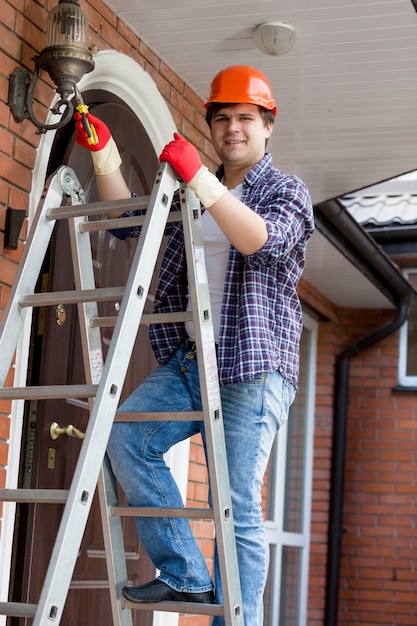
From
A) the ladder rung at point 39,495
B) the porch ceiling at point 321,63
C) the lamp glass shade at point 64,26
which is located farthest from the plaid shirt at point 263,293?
the porch ceiling at point 321,63

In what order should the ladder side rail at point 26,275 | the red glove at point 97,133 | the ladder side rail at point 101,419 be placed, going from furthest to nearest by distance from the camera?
1. the red glove at point 97,133
2. the ladder side rail at point 26,275
3. the ladder side rail at point 101,419

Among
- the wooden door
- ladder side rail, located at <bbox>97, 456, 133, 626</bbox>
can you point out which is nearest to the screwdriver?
the wooden door

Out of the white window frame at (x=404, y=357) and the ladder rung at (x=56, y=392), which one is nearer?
the ladder rung at (x=56, y=392)

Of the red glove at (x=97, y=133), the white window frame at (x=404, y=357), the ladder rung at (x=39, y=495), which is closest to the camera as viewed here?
the ladder rung at (x=39, y=495)

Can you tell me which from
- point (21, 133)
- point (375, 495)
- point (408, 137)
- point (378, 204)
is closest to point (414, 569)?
point (375, 495)

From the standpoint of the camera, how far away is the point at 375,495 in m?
7.32

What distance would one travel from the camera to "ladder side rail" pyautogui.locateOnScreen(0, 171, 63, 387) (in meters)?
2.48

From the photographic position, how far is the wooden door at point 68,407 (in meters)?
3.23

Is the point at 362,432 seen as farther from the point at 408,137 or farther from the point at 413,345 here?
the point at 408,137

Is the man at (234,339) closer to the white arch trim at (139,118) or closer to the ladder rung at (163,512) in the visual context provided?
the ladder rung at (163,512)

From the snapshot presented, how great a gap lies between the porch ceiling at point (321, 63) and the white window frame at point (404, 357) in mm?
2417

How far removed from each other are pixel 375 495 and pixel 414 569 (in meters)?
0.58

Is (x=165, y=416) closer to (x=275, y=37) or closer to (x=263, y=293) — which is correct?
(x=263, y=293)

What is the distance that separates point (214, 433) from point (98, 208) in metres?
0.63
